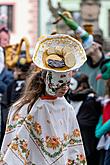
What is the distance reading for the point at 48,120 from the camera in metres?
5.18

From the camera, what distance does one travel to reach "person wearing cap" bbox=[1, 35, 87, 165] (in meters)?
5.09

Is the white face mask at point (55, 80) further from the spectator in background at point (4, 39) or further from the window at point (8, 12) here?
the window at point (8, 12)

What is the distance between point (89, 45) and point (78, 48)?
240cm

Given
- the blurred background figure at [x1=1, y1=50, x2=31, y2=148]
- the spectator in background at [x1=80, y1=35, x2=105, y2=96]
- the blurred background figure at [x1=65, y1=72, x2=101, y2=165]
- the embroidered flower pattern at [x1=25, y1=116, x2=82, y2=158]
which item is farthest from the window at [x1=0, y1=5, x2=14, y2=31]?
the embroidered flower pattern at [x1=25, y1=116, x2=82, y2=158]

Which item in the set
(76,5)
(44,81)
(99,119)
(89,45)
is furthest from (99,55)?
(76,5)

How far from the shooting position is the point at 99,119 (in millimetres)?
7281

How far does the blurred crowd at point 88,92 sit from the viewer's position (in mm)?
7098

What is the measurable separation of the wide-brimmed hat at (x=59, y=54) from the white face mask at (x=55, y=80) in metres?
0.06

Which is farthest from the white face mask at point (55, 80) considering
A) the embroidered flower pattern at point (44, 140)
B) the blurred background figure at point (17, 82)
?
the blurred background figure at point (17, 82)

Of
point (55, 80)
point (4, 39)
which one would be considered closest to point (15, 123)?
point (55, 80)

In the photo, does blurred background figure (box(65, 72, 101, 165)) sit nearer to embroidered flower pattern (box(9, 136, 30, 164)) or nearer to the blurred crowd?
the blurred crowd

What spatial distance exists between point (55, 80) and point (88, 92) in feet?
7.62

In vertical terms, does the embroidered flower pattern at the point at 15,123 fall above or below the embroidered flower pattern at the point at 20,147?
above

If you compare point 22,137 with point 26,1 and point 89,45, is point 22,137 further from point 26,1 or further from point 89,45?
point 26,1
